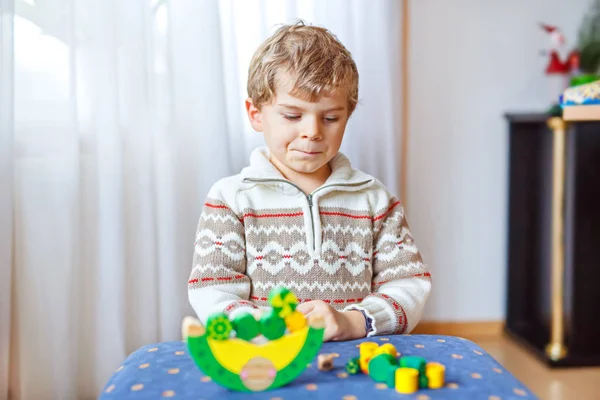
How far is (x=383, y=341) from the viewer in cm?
94

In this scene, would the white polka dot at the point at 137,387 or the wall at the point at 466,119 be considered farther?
the wall at the point at 466,119

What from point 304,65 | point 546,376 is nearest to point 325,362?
point 304,65

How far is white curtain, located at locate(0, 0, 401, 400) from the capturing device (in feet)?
5.02

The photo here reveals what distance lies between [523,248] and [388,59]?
34.0 inches

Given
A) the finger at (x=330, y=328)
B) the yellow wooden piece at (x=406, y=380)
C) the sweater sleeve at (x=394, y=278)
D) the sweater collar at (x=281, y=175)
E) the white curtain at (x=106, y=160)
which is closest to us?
the yellow wooden piece at (x=406, y=380)

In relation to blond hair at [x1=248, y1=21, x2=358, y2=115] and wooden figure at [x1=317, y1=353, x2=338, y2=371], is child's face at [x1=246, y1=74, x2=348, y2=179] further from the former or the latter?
wooden figure at [x1=317, y1=353, x2=338, y2=371]

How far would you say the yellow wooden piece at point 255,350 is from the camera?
0.75 m

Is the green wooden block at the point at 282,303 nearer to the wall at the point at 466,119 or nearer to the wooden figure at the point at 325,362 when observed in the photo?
the wooden figure at the point at 325,362

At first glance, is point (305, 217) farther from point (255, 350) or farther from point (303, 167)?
point (255, 350)

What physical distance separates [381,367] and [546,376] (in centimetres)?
133

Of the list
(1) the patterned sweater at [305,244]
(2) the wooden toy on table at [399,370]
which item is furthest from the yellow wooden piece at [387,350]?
(1) the patterned sweater at [305,244]

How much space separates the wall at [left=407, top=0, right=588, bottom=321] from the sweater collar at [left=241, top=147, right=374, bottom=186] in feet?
2.93

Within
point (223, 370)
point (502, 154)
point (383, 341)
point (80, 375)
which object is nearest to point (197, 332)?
point (223, 370)

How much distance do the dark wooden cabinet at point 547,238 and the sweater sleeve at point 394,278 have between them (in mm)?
958
